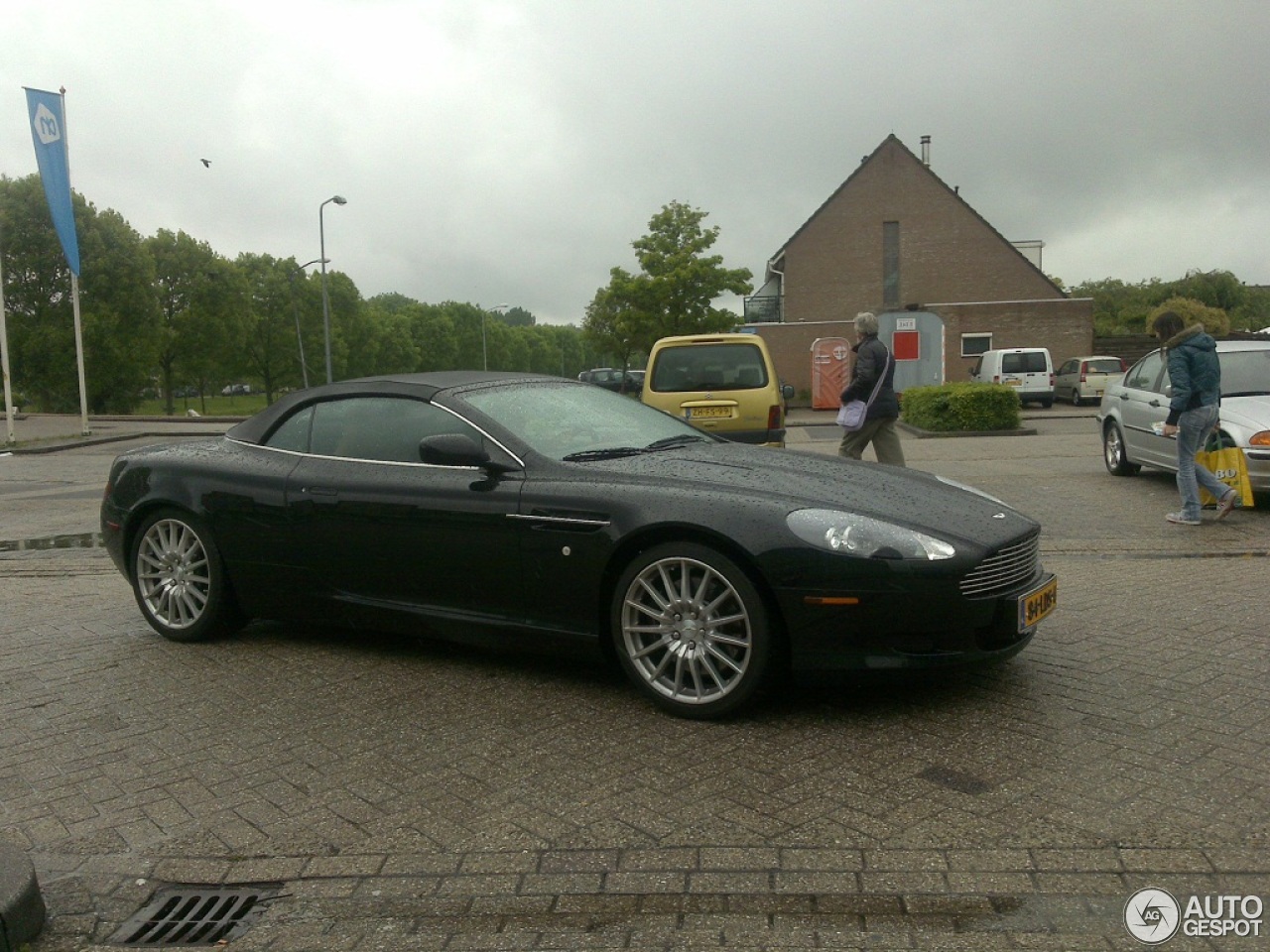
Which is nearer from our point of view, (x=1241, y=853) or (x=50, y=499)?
(x=1241, y=853)

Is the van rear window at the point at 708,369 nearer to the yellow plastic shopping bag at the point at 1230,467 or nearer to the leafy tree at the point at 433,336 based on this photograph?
the yellow plastic shopping bag at the point at 1230,467

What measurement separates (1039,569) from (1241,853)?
5.86 feet

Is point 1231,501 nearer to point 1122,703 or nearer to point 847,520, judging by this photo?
point 1122,703

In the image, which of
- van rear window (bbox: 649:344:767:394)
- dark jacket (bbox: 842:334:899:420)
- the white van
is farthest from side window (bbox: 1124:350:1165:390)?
the white van

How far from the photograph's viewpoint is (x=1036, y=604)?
4.49 metres

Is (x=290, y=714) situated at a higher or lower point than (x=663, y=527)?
lower

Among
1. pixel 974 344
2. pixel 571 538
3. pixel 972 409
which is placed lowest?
pixel 972 409

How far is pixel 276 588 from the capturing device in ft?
18.1

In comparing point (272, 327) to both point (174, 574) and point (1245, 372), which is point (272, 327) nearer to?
point (1245, 372)

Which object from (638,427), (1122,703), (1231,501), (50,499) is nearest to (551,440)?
(638,427)

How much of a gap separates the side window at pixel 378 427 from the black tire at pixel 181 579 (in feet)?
2.70

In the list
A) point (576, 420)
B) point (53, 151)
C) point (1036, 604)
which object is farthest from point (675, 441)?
point (53, 151)

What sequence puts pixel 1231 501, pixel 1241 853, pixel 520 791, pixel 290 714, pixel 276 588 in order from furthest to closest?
pixel 1231 501, pixel 276 588, pixel 290 714, pixel 520 791, pixel 1241 853

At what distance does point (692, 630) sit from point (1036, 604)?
54.7 inches
